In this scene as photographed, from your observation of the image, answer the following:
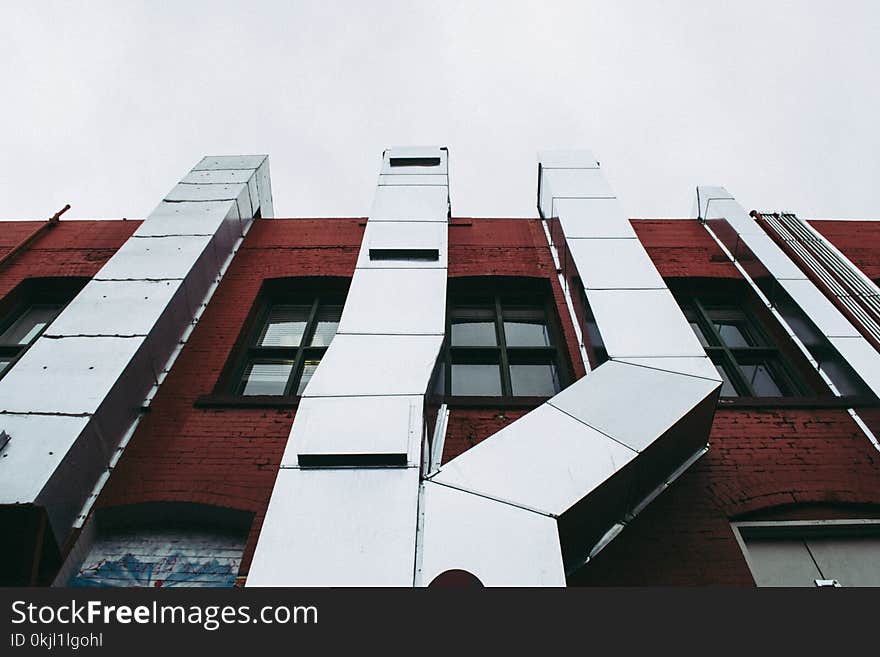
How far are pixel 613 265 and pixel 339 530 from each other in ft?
15.3

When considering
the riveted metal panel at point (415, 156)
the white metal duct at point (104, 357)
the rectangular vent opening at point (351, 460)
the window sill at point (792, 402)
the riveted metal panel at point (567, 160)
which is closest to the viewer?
the rectangular vent opening at point (351, 460)

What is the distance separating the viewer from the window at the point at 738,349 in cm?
705

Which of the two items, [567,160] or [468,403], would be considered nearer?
[468,403]

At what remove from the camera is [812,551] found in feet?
16.9

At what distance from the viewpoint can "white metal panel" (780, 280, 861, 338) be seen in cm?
657

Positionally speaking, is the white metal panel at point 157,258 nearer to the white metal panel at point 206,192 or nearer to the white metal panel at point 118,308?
the white metal panel at point 118,308

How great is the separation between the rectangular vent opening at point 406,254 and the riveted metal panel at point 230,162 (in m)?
4.37

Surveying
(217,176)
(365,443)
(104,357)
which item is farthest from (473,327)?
(217,176)

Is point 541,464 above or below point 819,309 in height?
below

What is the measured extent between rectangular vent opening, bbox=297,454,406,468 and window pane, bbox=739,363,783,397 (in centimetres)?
496

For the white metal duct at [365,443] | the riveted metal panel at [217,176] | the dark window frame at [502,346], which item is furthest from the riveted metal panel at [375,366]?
the riveted metal panel at [217,176]

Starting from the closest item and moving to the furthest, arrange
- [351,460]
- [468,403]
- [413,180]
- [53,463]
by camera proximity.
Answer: [351,460]
[53,463]
[468,403]
[413,180]

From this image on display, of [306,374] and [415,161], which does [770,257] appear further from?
[306,374]

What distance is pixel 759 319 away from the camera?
7.99 m
